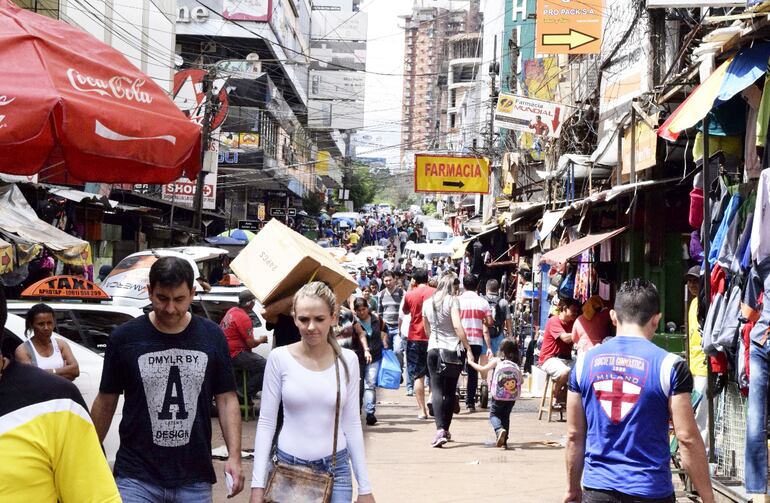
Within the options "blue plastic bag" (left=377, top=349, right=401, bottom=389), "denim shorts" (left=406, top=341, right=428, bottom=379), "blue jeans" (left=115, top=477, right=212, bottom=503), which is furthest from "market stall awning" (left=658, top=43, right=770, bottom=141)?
"denim shorts" (left=406, top=341, right=428, bottom=379)

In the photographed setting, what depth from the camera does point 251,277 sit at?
7863 mm

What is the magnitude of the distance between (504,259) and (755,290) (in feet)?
76.9

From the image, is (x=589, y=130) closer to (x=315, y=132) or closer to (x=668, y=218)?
(x=668, y=218)

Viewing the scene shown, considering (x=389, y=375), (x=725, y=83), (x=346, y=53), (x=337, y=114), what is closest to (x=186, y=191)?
(x=389, y=375)

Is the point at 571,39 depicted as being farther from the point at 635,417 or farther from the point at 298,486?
the point at 298,486

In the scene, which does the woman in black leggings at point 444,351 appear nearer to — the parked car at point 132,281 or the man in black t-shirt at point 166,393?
the parked car at point 132,281

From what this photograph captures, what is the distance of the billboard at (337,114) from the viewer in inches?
4574

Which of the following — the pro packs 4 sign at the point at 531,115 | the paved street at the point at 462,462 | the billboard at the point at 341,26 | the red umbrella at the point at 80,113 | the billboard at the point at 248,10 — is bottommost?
the paved street at the point at 462,462

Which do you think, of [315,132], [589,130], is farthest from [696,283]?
[315,132]

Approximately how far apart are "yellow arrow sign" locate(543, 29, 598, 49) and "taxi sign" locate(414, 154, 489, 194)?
13.6 metres

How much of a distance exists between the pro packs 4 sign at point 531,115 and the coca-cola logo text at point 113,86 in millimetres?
15841

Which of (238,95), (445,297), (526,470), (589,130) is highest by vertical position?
(238,95)

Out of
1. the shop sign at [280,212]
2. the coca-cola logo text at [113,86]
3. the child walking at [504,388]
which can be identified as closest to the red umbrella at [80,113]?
the coca-cola logo text at [113,86]

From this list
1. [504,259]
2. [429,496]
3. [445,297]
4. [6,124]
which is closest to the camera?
[6,124]
